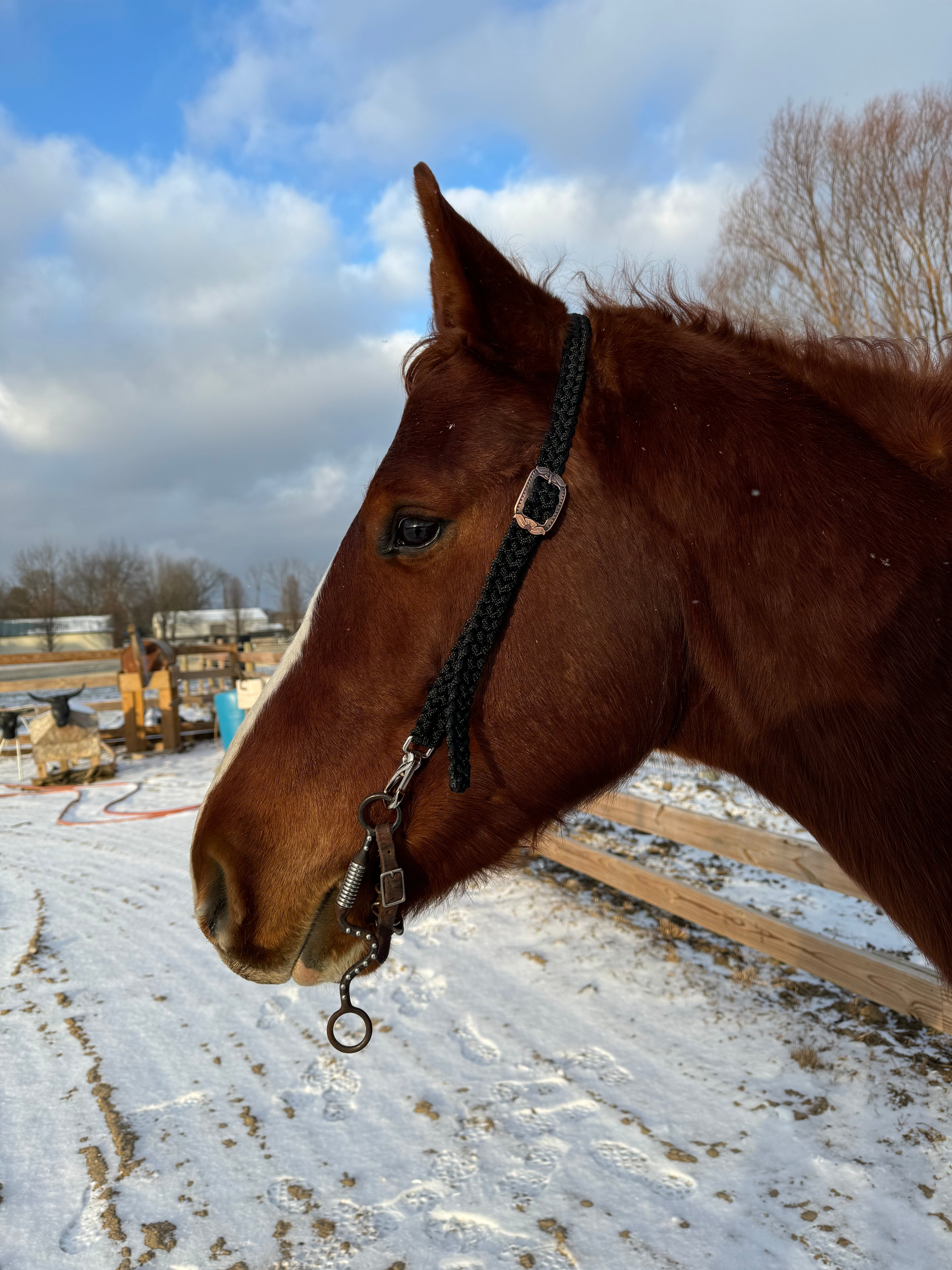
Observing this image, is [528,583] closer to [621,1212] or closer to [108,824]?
[621,1212]

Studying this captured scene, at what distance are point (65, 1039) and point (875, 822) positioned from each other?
419 centimetres

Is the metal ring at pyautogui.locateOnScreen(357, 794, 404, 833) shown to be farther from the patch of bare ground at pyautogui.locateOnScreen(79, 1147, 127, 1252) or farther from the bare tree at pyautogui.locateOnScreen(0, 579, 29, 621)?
the bare tree at pyautogui.locateOnScreen(0, 579, 29, 621)

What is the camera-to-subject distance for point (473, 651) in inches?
51.6

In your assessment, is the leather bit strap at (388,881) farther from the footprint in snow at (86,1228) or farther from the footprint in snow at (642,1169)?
the footprint in snow at (86,1228)

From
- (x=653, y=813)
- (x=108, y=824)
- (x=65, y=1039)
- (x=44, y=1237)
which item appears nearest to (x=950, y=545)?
(x=44, y=1237)

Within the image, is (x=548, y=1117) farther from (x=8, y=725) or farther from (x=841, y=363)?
(x=8, y=725)

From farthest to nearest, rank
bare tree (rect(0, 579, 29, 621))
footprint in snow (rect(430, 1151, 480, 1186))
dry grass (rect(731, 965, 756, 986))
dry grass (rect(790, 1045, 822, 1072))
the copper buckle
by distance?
1. bare tree (rect(0, 579, 29, 621))
2. dry grass (rect(731, 965, 756, 986))
3. dry grass (rect(790, 1045, 822, 1072))
4. footprint in snow (rect(430, 1151, 480, 1186))
5. the copper buckle

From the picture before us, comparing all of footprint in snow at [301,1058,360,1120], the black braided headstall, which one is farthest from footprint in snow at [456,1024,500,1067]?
the black braided headstall

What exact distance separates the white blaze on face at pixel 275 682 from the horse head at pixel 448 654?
0.01m

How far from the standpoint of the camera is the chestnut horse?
1.20 m

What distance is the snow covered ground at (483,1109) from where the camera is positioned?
7.84 ft

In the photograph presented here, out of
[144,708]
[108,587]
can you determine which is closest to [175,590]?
[108,587]

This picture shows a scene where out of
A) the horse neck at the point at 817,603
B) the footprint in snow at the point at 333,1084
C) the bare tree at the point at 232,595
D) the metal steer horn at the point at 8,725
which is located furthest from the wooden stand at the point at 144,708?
the bare tree at the point at 232,595

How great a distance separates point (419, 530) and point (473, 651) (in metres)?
0.26
